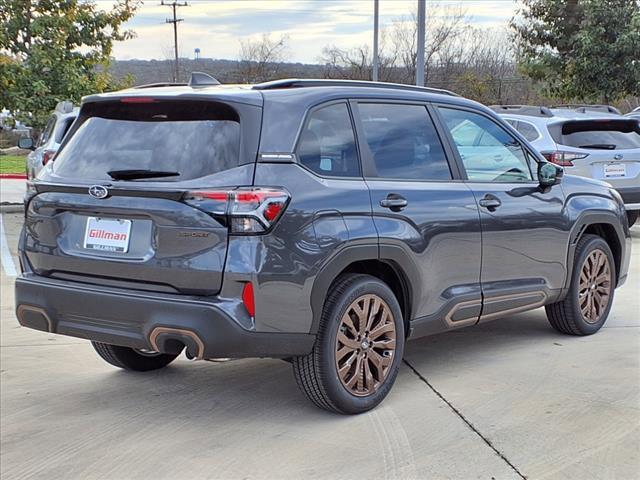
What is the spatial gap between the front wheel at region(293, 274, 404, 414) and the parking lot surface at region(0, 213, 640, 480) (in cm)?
14

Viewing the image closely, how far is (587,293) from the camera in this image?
6.28 metres

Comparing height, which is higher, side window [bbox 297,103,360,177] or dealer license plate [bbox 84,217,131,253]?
side window [bbox 297,103,360,177]

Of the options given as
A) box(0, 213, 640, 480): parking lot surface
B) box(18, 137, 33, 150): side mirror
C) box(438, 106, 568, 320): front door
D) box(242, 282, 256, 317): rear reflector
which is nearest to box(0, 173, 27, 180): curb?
box(18, 137, 33, 150): side mirror

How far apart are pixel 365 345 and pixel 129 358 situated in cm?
169

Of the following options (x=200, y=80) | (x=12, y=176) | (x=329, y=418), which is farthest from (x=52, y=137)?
(x=12, y=176)

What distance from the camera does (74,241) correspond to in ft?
14.4

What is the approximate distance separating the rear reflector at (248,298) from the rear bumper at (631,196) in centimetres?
775

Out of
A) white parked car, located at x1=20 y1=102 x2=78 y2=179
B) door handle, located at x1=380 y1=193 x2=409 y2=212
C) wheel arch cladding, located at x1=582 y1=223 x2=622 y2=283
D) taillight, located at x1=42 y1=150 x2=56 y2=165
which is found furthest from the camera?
white parked car, located at x1=20 y1=102 x2=78 y2=179

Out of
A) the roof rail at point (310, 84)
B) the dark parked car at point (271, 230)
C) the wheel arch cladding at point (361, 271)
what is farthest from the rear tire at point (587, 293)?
the roof rail at point (310, 84)

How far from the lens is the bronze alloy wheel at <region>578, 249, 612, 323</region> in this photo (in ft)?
20.5

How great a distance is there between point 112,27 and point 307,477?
1557 centimetres

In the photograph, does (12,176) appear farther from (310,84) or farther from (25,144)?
(310,84)

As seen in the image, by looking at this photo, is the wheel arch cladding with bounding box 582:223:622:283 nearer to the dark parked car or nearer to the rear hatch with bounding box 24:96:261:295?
the dark parked car

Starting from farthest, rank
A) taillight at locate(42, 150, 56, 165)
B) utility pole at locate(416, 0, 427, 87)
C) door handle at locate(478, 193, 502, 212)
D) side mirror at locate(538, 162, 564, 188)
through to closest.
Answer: utility pole at locate(416, 0, 427, 87)
taillight at locate(42, 150, 56, 165)
side mirror at locate(538, 162, 564, 188)
door handle at locate(478, 193, 502, 212)
